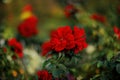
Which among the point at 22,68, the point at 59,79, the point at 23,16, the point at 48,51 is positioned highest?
the point at 23,16

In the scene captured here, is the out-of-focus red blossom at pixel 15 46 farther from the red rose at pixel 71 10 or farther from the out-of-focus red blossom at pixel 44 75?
the red rose at pixel 71 10

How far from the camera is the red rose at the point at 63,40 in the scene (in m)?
3.54

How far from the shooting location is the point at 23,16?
673cm

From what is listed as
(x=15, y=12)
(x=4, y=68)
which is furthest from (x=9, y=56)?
(x=15, y=12)

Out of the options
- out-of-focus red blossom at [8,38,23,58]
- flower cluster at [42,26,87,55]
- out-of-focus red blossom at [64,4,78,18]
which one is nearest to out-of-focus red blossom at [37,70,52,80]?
flower cluster at [42,26,87,55]

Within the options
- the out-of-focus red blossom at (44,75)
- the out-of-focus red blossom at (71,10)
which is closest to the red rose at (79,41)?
the out-of-focus red blossom at (44,75)

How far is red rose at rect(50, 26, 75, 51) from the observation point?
3541 millimetres

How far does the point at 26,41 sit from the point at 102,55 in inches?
74.0

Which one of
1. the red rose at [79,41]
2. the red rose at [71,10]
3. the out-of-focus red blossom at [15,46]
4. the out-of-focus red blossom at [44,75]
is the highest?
the red rose at [71,10]

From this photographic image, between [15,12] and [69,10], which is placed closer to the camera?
[69,10]

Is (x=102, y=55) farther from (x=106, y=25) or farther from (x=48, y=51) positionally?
(x=106, y=25)

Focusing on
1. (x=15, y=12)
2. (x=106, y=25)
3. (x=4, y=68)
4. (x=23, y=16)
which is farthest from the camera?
(x=15, y=12)

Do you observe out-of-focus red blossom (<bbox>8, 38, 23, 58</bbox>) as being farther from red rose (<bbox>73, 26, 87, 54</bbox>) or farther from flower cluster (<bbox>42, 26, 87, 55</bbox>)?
red rose (<bbox>73, 26, 87, 54</bbox>)

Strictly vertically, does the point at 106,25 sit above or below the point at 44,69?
above
